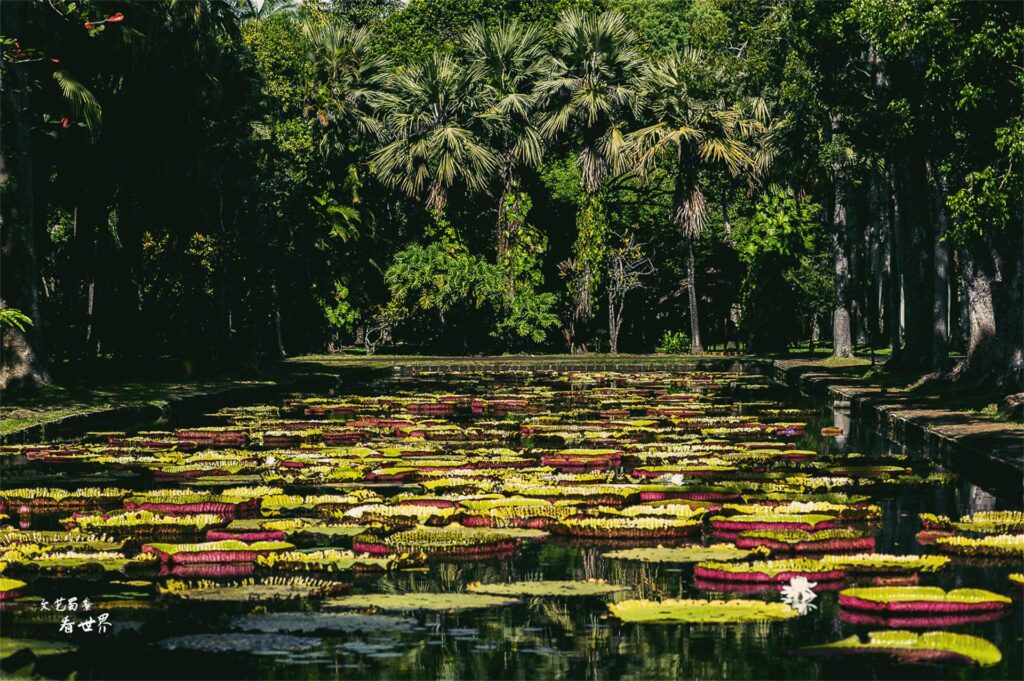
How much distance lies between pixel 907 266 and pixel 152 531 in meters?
22.0

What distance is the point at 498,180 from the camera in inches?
1826

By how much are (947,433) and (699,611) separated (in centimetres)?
971

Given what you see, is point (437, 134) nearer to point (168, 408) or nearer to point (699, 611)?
point (168, 408)

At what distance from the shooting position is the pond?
6.50 metres

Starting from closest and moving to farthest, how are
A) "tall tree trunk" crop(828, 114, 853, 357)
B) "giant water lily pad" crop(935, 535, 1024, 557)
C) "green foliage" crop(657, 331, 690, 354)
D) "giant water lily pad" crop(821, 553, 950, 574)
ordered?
"giant water lily pad" crop(821, 553, 950, 574)
"giant water lily pad" crop(935, 535, 1024, 557)
"tall tree trunk" crop(828, 114, 853, 357)
"green foliage" crop(657, 331, 690, 354)

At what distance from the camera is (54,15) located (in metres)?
25.2

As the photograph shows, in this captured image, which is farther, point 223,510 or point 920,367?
point 920,367

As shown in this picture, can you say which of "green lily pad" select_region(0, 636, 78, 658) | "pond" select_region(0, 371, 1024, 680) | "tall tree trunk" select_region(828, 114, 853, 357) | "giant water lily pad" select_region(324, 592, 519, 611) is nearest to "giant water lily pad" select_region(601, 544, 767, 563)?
"pond" select_region(0, 371, 1024, 680)

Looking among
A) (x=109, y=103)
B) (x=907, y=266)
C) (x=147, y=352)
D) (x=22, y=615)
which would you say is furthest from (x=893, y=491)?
(x=147, y=352)

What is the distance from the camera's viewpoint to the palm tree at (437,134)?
4303cm

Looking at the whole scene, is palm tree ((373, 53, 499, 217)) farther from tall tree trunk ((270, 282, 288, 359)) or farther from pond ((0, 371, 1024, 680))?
pond ((0, 371, 1024, 680))

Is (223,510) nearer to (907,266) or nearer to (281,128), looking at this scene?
(907,266)

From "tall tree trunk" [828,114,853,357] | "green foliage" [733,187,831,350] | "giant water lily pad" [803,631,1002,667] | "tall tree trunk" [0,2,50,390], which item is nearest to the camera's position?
"giant water lily pad" [803,631,1002,667]

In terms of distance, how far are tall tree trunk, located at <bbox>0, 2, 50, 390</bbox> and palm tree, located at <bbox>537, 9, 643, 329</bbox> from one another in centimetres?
2167
